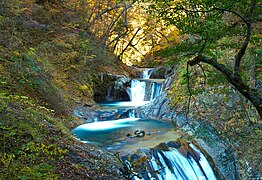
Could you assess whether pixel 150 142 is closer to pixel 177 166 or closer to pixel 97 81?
pixel 177 166

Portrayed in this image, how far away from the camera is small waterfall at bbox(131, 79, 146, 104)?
15222 mm

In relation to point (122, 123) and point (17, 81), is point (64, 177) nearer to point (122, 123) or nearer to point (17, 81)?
point (17, 81)

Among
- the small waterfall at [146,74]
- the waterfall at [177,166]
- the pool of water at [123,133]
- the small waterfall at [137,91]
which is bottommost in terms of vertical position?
the waterfall at [177,166]

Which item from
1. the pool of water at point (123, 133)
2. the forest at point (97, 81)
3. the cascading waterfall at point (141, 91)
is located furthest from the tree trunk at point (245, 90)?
the cascading waterfall at point (141, 91)

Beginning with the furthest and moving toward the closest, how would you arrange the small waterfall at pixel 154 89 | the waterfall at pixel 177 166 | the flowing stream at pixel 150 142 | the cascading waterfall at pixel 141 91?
the cascading waterfall at pixel 141 91
the small waterfall at pixel 154 89
the flowing stream at pixel 150 142
the waterfall at pixel 177 166

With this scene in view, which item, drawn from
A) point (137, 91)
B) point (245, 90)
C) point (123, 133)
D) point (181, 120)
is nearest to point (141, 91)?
point (137, 91)

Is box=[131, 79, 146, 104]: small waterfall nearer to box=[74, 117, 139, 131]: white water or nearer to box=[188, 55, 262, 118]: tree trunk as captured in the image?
box=[74, 117, 139, 131]: white water

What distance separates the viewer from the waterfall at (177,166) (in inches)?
234

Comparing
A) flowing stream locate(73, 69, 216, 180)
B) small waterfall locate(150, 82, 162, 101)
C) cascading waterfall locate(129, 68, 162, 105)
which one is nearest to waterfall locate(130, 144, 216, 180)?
flowing stream locate(73, 69, 216, 180)

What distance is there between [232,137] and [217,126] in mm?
590

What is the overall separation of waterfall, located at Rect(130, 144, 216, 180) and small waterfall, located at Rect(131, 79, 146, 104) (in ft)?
28.1

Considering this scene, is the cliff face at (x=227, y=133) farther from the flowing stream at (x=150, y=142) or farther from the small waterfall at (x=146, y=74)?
the small waterfall at (x=146, y=74)

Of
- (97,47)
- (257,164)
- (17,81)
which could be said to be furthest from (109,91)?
(257,164)

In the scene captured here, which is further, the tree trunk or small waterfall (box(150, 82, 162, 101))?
small waterfall (box(150, 82, 162, 101))
